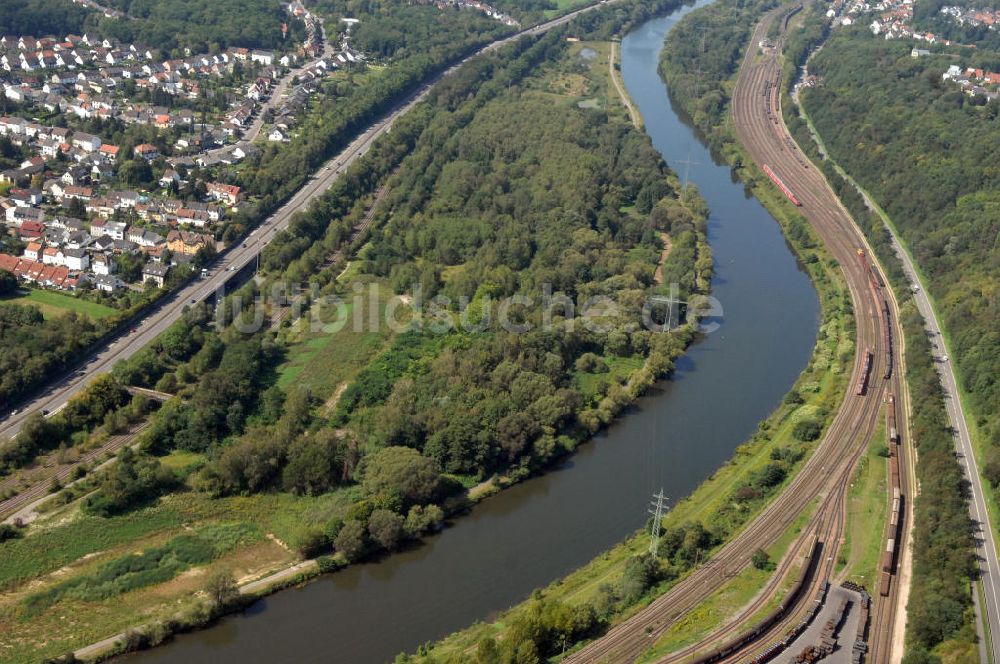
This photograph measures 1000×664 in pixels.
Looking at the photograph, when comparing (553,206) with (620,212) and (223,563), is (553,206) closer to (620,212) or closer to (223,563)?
(620,212)

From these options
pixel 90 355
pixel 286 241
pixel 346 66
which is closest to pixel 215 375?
pixel 90 355

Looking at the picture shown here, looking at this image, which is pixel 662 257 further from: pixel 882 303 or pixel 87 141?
pixel 87 141

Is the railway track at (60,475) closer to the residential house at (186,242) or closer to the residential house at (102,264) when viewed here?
the residential house at (102,264)

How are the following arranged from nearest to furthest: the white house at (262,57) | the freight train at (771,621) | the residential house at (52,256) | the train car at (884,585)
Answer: the freight train at (771,621), the train car at (884,585), the residential house at (52,256), the white house at (262,57)

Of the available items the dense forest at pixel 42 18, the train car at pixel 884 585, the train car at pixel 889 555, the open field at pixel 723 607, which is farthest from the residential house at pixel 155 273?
the dense forest at pixel 42 18

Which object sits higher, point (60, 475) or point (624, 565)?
point (60, 475)

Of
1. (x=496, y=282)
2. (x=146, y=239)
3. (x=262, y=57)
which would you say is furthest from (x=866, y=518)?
(x=262, y=57)

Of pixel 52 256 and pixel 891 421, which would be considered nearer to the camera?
pixel 891 421
